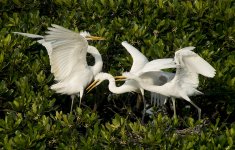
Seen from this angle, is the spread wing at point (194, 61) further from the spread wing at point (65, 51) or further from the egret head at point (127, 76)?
the spread wing at point (65, 51)

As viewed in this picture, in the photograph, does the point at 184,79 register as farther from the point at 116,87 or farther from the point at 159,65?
the point at 116,87

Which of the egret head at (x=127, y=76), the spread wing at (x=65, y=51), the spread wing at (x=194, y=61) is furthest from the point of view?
the egret head at (x=127, y=76)

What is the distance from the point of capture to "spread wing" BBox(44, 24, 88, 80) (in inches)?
257

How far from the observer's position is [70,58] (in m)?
7.04

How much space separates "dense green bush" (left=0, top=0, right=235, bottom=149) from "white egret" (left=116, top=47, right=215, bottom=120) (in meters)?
0.19

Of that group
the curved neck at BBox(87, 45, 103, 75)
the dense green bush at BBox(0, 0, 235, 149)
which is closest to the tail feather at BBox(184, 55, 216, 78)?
the dense green bush at BBox(0, 0, 235, 149)

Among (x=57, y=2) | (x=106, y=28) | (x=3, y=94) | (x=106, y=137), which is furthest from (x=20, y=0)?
(x=106, y=137)

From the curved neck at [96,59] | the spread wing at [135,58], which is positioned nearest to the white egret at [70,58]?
the curved neck at [96,59]

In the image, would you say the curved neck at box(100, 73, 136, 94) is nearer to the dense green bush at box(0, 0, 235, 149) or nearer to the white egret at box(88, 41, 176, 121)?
the white egret at box(88, 41, 176, 121)

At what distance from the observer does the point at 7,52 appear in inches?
281

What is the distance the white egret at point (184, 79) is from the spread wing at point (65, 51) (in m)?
0.54

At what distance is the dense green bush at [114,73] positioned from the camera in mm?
5738

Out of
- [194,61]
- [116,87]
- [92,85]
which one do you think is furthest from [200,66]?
[92,85]

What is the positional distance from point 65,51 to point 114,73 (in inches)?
31.4
